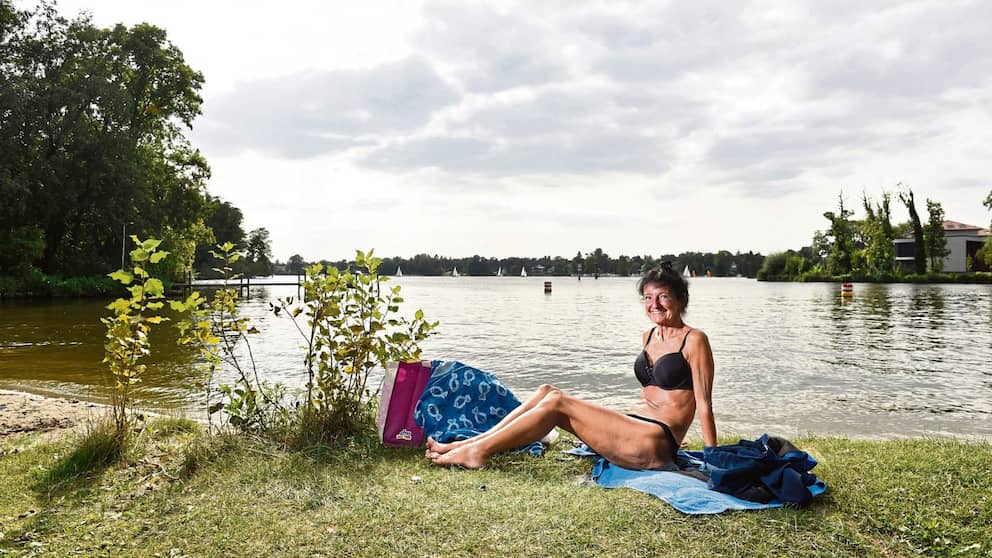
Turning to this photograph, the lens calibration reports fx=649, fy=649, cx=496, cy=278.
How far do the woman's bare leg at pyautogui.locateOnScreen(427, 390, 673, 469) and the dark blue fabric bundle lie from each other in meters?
0.47

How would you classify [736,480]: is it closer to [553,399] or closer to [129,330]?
[553,399]

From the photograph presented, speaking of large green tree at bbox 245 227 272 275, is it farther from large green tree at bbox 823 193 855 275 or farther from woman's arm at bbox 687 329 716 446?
woman's arm at bbox 687 329 716 446

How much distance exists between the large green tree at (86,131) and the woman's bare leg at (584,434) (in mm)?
37864

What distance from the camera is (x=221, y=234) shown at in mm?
89875

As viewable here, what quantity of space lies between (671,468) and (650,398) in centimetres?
54

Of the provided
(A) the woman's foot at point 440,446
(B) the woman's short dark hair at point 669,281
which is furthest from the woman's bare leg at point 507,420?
(B) the woman's short dark hair at point 669,281

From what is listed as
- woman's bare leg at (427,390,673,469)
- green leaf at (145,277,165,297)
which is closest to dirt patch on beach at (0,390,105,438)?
green leaf at (145,277,165,297)

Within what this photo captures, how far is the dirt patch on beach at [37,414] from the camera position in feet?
21.1

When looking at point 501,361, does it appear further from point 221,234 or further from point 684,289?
point 221,234

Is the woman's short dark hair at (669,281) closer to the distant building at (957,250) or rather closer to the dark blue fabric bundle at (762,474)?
the dark blue fabric bundle at (762,474)

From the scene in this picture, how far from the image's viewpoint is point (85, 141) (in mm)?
37375

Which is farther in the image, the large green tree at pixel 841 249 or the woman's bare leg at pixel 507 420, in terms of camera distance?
the large green tree at pixel 841 249

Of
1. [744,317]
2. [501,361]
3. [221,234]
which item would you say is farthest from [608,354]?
[221,234]

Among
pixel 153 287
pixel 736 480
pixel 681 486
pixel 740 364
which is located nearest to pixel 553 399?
pixel 681 486
